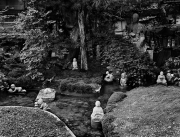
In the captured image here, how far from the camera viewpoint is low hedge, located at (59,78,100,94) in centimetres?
1412

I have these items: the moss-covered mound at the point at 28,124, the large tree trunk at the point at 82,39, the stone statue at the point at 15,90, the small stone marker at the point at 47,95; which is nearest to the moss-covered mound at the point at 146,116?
the moss-covered mound at the point at 28,124

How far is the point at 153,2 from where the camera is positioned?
52.8ft

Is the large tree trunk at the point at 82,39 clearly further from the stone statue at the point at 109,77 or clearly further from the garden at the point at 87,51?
the stone statue at the point at 109,77

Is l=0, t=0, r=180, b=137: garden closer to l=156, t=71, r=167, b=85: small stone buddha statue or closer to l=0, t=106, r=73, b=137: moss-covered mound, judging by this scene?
l=156, t=71, r=167, b=85: small stone buddha statue

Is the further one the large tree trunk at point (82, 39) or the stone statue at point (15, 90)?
the large tree trunk at point (82, 39)

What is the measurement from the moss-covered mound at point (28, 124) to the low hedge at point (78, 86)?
453 cm

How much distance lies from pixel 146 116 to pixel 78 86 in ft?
19.0

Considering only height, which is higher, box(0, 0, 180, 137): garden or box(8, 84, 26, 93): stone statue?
box(0, 0, 180, 137): garden

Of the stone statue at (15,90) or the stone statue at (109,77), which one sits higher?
the stone statue at (109,77)

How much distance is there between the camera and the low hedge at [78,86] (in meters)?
14.1

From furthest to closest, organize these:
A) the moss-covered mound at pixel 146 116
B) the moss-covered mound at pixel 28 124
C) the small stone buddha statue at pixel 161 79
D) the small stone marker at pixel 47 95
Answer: the small stone buddha statue at pixel 161 79 → the small stone marker at pixel 47 95 → the moss-covered mound at pixel 28 124 → the moss-covered mound at pixel 146 116

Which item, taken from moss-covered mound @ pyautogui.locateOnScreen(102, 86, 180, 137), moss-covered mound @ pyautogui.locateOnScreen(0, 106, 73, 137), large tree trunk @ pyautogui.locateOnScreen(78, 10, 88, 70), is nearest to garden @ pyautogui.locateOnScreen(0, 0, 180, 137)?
large tree trunk @ pyautogui.locateOnScreen(78, 10, 88, 70)

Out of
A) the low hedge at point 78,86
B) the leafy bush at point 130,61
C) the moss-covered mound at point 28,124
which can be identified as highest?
the leafy bush at point 130,61

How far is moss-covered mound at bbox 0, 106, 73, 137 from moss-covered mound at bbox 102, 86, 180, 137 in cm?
181
